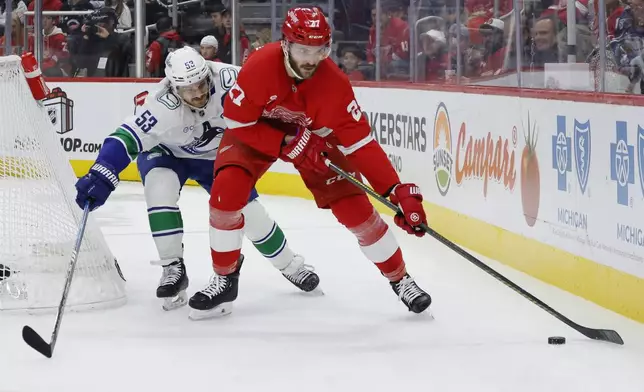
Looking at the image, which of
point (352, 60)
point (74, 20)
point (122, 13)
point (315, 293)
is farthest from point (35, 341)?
point (74, 20)

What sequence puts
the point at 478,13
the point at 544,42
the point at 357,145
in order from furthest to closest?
the point at 478,13 → the point at 544,42 → the point at 357,145

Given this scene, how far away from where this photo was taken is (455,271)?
5.40m

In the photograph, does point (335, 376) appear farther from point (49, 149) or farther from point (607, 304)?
point (49, 149)

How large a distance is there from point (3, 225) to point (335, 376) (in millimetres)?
1691

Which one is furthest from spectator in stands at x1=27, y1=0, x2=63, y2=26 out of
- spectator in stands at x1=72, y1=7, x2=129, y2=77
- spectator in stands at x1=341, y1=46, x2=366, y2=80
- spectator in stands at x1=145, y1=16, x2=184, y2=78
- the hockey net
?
the hockey net

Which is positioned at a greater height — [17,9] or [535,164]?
[17,9]

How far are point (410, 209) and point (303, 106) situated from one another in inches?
20.7

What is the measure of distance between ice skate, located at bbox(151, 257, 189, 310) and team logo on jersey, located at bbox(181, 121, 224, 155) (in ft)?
1.38

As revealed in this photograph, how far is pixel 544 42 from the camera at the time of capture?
526 centimetres

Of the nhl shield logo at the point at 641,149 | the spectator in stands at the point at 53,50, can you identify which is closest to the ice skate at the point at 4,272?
the nhl shield logo at the point at 641,149

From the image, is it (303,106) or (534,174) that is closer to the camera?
(303,106)

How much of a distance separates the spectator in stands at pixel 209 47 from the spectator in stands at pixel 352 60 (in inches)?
67.5

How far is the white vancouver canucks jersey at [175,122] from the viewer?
14.4 ft

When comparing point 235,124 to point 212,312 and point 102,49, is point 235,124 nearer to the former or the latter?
point 212,312
